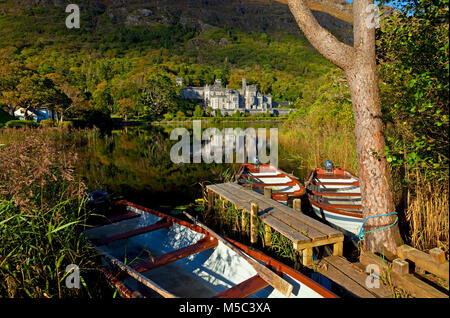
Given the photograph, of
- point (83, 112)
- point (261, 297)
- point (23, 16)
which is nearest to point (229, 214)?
point (261, 297)

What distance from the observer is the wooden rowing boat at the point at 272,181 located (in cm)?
728

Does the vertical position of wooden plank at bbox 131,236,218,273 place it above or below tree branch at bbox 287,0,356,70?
below

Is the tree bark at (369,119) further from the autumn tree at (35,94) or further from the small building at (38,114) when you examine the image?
the small building at (38,114)

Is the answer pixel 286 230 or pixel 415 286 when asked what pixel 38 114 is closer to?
pixel 286 230

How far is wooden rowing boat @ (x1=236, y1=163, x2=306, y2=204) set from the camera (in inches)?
287

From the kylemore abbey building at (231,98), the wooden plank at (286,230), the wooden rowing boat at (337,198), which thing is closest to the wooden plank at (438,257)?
the wooden plank at (286,230)

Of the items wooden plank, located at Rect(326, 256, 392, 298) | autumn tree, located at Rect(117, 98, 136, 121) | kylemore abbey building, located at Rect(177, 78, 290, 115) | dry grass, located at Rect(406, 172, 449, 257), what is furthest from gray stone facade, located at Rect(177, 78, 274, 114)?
wooden plank, located at Rect(326, 256, 392, 298)

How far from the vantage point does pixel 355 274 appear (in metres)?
3.99

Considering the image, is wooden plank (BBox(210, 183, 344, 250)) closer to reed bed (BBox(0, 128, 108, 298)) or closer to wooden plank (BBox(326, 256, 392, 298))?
wooden plank (BBox(326, 256, 392, 298))

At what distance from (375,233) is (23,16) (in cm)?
19577

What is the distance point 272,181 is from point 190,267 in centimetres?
547

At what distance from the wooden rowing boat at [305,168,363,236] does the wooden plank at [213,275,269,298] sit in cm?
300

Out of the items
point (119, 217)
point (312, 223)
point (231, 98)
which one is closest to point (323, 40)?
point (312, 223)
